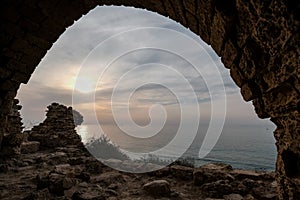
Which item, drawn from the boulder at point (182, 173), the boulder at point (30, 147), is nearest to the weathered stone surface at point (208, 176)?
the boulder at point (182, 173)

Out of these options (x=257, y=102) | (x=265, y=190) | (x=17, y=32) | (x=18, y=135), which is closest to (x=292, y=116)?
(x=257, y=102)

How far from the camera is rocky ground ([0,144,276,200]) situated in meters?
3.74

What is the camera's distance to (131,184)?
4.73m

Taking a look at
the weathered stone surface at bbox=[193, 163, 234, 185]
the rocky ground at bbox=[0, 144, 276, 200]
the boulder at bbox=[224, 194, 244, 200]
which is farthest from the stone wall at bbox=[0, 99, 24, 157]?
the boulder at bbox=[224, 194, 244, 200]

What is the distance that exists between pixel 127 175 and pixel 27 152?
4.38m

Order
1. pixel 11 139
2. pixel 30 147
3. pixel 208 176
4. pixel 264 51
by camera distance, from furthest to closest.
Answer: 1. pixel 30 147
2. pixel 11 139
3. pixel 208 176
4. pixel 264 51

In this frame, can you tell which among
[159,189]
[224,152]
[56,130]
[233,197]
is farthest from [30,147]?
[224,152]

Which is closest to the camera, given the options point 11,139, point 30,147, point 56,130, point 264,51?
point 264,51

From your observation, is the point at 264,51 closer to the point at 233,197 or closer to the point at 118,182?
the point at 233,197

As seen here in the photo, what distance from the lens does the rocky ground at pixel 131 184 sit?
12.3ft

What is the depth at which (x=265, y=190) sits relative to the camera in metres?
3.77

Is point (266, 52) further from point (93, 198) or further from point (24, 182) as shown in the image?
point (24, 182)

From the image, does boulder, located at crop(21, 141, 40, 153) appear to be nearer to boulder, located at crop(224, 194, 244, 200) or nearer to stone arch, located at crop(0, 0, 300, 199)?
boulder, located at crop(224, 194, 244, 200)

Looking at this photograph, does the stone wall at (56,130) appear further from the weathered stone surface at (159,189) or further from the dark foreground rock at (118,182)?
the weathered stone surface at (159,189)
